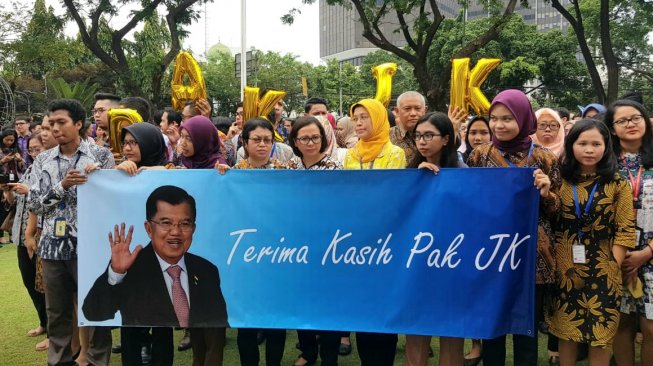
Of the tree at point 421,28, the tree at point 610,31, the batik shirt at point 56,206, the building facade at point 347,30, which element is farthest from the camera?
the building facade at point 347,30

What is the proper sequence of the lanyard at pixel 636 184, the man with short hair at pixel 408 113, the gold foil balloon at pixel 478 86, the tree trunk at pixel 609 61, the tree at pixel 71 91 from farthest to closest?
the tree at pixel 71 91, the tree trunk at pixel 609 61, the man with short hair at pixel 408 113, the gold foil balloon at pixel 478 86, the lanyard at pixel 636 184

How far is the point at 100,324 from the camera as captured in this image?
11.1ft

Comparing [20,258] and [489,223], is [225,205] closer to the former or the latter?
[489,223]

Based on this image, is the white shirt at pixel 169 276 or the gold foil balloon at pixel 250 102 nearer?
the white shirt at pixel 169 276

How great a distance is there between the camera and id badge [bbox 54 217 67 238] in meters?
3.56

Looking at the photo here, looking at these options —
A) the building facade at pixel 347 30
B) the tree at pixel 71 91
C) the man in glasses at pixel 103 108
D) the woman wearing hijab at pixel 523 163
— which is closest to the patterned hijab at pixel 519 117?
the woman wearing hijab at pixel 523 163

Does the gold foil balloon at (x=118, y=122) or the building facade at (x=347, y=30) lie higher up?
the building facade at (x=347, y=30)

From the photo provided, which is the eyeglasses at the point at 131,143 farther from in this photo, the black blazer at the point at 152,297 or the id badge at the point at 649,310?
the id badge at the point at 649,310

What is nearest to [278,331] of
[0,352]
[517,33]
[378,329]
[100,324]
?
[378,329]

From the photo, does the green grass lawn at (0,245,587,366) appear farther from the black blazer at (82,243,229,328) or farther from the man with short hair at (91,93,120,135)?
the man with short hair at (91,93,120,135)

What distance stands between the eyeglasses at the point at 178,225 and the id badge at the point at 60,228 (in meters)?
0.68

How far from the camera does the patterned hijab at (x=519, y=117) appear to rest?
3062 mm

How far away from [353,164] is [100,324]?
1820mm

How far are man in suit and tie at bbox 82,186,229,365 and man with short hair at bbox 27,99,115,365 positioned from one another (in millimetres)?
381
